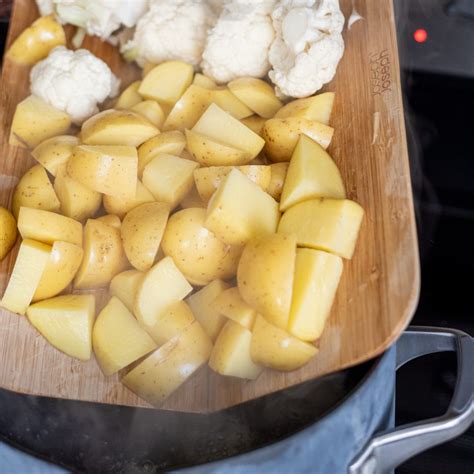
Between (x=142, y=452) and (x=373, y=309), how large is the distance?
61 centimetres

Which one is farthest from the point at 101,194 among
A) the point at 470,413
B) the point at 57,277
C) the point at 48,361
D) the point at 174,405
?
the point at 470,413

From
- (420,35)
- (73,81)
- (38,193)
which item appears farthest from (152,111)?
(420,35)

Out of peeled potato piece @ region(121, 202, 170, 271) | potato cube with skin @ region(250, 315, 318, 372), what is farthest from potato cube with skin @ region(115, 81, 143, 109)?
potato cube with skin @ region(250, 315, 318, 372)

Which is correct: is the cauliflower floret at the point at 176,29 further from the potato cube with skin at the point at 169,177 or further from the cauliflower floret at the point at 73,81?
the potato cube with skin at the point at 169,177

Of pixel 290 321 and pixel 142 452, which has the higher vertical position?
pixel 290 321

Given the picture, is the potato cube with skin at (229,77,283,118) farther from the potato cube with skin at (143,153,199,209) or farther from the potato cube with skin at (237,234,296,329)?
the potato cube with skin at (237,234,296,329)

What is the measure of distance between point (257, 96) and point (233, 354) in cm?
62

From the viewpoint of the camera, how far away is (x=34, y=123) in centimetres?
154

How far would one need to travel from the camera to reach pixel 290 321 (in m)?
1.18

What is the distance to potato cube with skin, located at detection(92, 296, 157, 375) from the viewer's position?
1.29 metres

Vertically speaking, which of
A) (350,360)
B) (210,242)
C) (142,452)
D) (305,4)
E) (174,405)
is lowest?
(142,452)

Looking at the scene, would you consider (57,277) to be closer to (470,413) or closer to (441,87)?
(470,413)

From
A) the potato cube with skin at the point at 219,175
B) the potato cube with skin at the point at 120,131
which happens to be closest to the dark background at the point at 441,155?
the potato cube with skin at the point at 219,175

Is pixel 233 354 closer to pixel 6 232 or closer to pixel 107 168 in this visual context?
pixel 107 168
